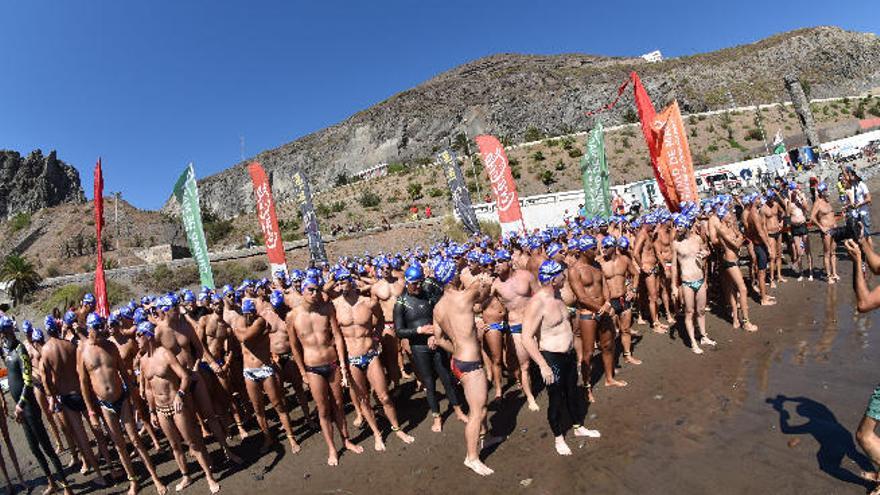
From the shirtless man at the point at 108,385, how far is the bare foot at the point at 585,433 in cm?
450

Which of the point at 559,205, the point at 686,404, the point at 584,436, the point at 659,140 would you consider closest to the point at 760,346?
the point at 686,404

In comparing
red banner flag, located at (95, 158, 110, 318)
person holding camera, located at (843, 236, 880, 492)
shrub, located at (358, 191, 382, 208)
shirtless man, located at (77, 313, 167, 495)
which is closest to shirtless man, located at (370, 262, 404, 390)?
shirtless man, located at (77, 313, 167, 495)

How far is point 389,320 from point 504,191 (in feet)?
18.5

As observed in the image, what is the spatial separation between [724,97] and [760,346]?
77563mm

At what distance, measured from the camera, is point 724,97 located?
73438 millimetres

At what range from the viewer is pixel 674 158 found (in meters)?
Result: 10.6

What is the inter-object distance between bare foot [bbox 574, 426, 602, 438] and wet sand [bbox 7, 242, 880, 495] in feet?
0.27

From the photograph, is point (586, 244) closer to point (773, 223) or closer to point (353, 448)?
point (353, 448)

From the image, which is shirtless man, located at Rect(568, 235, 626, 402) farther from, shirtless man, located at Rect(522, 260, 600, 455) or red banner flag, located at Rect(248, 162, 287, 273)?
red banner flag, located at Rect(248, 162, 287, 273)

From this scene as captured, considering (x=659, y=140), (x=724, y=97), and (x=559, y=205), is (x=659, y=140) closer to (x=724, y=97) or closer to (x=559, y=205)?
(x=559, y=205)

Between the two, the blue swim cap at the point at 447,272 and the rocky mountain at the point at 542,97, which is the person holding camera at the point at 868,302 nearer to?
the blue swim cap at the point at 447,272

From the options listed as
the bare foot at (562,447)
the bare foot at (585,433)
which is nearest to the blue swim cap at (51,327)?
the bare foot at (562,447)

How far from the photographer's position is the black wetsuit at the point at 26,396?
21.1ft

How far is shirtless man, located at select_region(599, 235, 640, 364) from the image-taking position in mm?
6941
